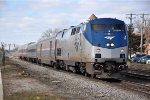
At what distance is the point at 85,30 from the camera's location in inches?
907

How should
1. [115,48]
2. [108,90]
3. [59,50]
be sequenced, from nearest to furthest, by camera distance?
1. [108,90]
2. [115,48]
3. [59,50]

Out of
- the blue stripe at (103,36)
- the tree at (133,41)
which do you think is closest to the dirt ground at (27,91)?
the blue stripe at (103,36)

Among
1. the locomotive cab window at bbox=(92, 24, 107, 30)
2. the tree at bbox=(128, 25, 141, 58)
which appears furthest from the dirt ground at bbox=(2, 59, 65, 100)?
the tree at bbox=(128, 25, 141, 58)

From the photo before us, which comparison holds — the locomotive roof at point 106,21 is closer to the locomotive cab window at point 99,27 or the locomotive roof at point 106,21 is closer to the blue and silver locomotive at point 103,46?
the blue and silver locomotive at point 103,46

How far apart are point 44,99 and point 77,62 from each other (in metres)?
12.7

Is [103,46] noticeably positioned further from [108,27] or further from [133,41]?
[133,41]

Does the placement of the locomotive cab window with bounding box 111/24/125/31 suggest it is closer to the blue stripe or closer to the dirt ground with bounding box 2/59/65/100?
the blue stripe

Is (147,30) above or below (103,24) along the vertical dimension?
above

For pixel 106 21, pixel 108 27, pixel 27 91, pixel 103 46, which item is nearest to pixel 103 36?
pixel 103 46

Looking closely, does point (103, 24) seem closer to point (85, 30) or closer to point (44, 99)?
point (85, 30)

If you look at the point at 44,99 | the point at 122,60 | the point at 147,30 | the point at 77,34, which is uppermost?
the point at 147,30

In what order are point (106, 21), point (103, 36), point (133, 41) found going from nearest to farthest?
point (103, 36) → point (106, 21) → point (133, 41)

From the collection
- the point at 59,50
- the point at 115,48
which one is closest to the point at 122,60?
the point at 115,48

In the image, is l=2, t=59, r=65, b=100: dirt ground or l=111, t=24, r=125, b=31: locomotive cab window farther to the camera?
l=111, t=24, r=125, b=31: locomotive cab window
